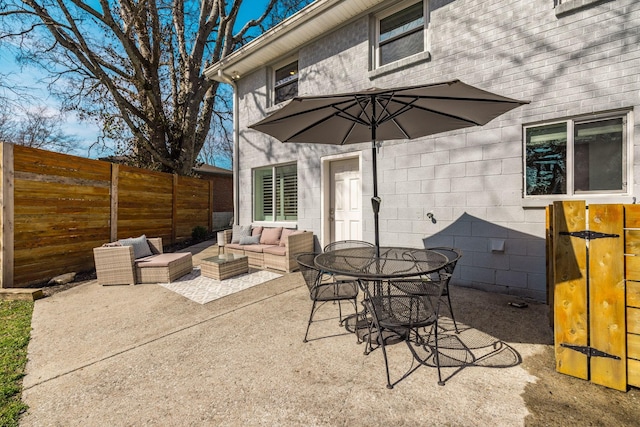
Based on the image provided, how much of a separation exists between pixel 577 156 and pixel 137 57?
35.7 feet

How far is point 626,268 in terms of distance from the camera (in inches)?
75.7

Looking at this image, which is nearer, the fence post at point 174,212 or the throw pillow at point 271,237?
the throw pillow at point 271,237

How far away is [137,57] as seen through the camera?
27.2ft

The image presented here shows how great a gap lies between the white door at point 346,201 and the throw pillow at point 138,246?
3.76 m

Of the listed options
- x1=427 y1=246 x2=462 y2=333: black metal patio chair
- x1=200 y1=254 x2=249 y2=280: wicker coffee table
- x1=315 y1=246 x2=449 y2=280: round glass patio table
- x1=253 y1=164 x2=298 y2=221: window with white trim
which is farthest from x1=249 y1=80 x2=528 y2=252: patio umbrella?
x1=253 y1=164 x2=298 y2=221: window with white trim

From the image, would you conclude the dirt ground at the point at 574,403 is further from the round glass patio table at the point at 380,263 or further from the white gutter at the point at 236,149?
the white gutter at the point at 236,149

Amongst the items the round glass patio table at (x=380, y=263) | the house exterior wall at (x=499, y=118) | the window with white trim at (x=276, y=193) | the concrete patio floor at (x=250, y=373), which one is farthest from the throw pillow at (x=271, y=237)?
the round glass patio table at (x=380, y=263)

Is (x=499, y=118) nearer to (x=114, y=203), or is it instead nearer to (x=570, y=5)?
(x=570, y=5)

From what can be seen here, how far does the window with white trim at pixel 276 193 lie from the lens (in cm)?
696

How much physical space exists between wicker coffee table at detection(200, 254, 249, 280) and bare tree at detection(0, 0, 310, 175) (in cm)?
577

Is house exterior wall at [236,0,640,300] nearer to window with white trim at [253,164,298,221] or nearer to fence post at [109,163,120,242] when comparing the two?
window with white trim at [253,164,298,221]

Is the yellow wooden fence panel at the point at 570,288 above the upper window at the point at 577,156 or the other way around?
the other way around

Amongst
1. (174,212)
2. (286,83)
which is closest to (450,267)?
(286,83)

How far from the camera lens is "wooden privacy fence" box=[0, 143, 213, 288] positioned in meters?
4.48
